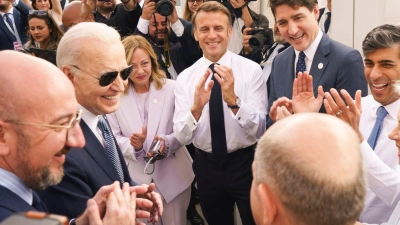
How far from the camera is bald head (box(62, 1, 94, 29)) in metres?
4.68

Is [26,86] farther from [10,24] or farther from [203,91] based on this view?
[10,24]

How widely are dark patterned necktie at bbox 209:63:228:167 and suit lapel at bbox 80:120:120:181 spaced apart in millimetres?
1108

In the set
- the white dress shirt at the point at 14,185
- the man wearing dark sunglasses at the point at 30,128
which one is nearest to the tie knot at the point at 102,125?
the man wearing dark sunglasses at the point at 30,128

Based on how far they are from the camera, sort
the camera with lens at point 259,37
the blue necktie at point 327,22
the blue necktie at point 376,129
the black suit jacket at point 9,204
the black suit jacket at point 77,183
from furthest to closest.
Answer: the blue necktie at point 327,22
the camera with lens at point 259,37
the blue necktie at point 376,129
the black suit jacket at point 77,183
the black suit jacket at point 9,204

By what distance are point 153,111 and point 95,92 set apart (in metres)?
1.04

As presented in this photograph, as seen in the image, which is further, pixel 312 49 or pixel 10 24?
pixel 10 24

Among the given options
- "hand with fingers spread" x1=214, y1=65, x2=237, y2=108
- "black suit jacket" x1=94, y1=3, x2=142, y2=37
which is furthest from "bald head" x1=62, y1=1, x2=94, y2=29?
"hand with fingers spread" x1=214, y1=65, x2=237, y2=108

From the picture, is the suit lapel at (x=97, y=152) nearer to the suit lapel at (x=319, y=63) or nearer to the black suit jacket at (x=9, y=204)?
the black suit jacket at (x=9, y=204)

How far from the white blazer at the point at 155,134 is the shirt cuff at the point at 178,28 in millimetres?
1142

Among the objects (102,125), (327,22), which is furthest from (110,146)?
(327,22)

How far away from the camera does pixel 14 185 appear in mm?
1422

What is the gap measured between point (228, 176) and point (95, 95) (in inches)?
49.2

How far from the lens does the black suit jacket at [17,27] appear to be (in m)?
5.69

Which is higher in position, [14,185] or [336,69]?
[14,185]
